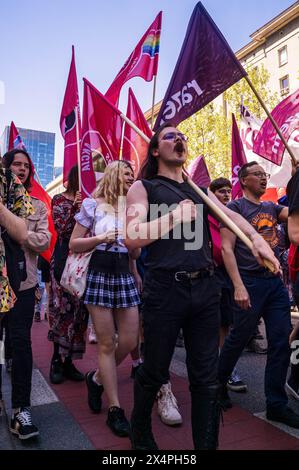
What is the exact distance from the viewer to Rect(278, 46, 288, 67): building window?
2697cm

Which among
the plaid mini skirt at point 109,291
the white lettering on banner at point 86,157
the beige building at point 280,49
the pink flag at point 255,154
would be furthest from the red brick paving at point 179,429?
the beige building at point 280,49

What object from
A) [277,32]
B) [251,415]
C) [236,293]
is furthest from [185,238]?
[277,32]

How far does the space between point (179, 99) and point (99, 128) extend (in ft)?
4.37

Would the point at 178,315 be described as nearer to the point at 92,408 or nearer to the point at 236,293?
the point at 236,293

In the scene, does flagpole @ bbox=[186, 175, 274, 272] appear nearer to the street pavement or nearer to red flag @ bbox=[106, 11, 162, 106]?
the street pavement

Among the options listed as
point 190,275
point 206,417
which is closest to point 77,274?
point 190,275

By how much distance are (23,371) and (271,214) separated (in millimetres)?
2223

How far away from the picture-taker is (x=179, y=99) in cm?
340

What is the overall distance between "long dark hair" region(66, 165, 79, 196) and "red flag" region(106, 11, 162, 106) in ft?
4.28

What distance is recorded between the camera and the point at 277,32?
27.6 m

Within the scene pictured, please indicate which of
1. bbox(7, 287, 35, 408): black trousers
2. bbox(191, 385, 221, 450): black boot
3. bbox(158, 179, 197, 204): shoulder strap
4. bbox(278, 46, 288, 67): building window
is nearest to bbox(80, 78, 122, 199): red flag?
bbox(7, 287, 35, 408): black trousers

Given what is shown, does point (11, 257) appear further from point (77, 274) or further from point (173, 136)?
point (173, 136)

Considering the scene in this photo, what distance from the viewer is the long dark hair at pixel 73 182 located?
4266 mm

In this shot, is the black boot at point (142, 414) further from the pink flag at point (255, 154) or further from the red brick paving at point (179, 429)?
the pink flag at point (255, 154)
